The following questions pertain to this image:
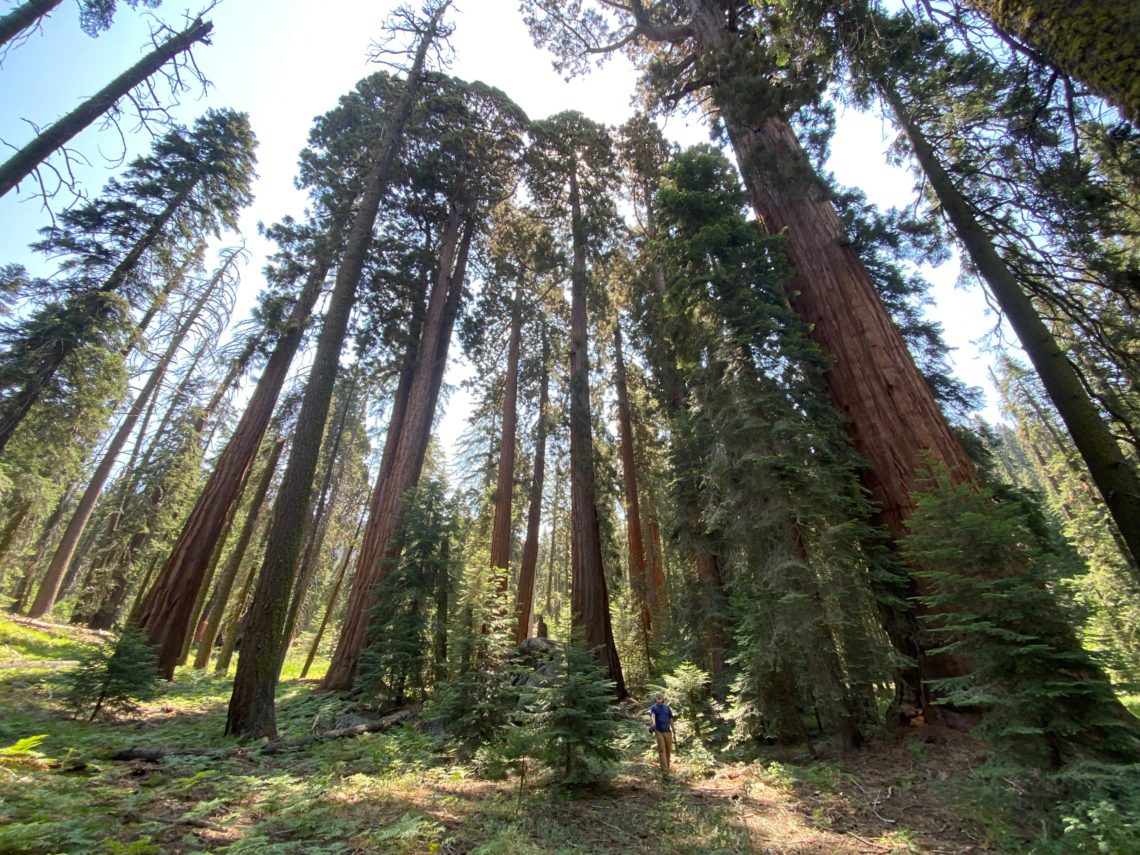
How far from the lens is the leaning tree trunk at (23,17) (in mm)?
5652

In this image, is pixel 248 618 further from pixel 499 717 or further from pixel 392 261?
pixel 392 261

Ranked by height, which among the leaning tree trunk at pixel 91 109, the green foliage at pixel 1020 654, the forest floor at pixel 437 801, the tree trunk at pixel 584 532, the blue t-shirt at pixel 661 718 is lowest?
the forest floor at pixel 437 801

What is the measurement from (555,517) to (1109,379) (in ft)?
61.3

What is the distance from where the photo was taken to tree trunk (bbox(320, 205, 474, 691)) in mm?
9852

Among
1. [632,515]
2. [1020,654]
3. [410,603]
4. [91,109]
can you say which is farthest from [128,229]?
[1020,654]

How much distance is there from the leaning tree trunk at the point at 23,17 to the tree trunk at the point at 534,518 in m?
12.4

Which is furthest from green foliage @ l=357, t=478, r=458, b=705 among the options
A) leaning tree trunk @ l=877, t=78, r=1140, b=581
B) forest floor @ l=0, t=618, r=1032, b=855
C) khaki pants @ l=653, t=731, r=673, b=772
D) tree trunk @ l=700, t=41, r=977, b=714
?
leaning tree trunk @ l=877, t=78, r=1140, b=581

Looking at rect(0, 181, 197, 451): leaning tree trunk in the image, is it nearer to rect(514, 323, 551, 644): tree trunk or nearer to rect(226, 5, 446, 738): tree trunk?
rect(226, 5, 446, 738): tree trunk

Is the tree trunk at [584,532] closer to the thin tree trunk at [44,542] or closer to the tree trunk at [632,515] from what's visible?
the tree trunk at [632,515]

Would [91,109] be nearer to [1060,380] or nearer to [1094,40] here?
[1094,40]

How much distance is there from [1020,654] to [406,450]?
1074cm

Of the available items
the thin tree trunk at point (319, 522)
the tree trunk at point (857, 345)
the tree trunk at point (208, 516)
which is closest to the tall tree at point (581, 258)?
the tree trunk at point (857, 345)

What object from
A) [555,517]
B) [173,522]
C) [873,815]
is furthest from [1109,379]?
[173,522]

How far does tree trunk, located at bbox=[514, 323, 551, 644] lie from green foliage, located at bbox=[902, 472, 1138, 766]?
33.5 ft
